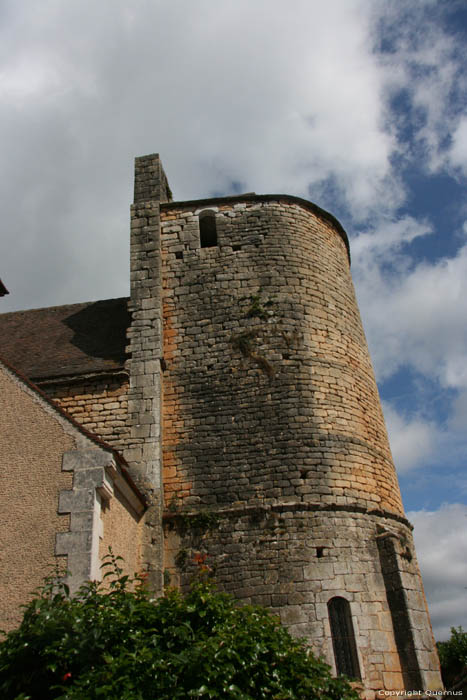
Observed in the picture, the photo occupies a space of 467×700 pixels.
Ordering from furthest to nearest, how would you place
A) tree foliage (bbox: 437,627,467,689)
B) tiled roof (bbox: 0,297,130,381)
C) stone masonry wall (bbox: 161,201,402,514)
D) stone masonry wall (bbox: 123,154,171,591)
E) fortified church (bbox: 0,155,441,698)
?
tree foliage (bbox: 437,627,467,689) < tiled roof (bbox: 0,297,130,381) < stone masonry wall (bbox: 161,201,402,514) < stone masonry wall (bbox: 123,154,171,591) < fortified church (bbox: 0,155,441,698)

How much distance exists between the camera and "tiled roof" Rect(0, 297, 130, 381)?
31.8 ft

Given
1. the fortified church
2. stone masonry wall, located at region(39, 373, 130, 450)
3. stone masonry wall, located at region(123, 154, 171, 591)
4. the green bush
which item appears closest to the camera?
the green bush

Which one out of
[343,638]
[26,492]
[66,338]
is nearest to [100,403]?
[66,338]

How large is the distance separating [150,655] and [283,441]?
4.63 metres

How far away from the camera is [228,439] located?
8.94 m

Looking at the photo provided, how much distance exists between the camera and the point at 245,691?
4621 mm

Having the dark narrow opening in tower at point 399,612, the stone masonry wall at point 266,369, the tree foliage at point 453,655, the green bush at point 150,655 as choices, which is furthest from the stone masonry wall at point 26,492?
the tree foliage at point 453,655

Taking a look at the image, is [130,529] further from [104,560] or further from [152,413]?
[152,413]

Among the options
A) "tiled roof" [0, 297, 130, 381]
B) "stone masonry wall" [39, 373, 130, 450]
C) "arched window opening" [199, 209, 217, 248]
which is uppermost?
"arched window opening" [199, 209, 217, 248]

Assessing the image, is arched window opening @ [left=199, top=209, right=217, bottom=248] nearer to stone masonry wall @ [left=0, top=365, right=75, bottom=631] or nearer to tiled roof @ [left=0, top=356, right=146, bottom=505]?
tiled roof @ [left=0, top=356, right=146, bottom=505]

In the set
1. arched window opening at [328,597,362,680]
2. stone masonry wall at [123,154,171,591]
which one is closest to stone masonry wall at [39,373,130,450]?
stone masonry wall at [123,154,171,591]

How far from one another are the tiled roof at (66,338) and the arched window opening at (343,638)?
4.78 meters

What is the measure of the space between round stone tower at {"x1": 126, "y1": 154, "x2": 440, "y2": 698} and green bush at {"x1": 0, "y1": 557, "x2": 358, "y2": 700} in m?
2.65

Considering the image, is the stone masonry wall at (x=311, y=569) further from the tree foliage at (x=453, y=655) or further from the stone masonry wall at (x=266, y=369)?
the tree foliage at (x=453, y=655)
